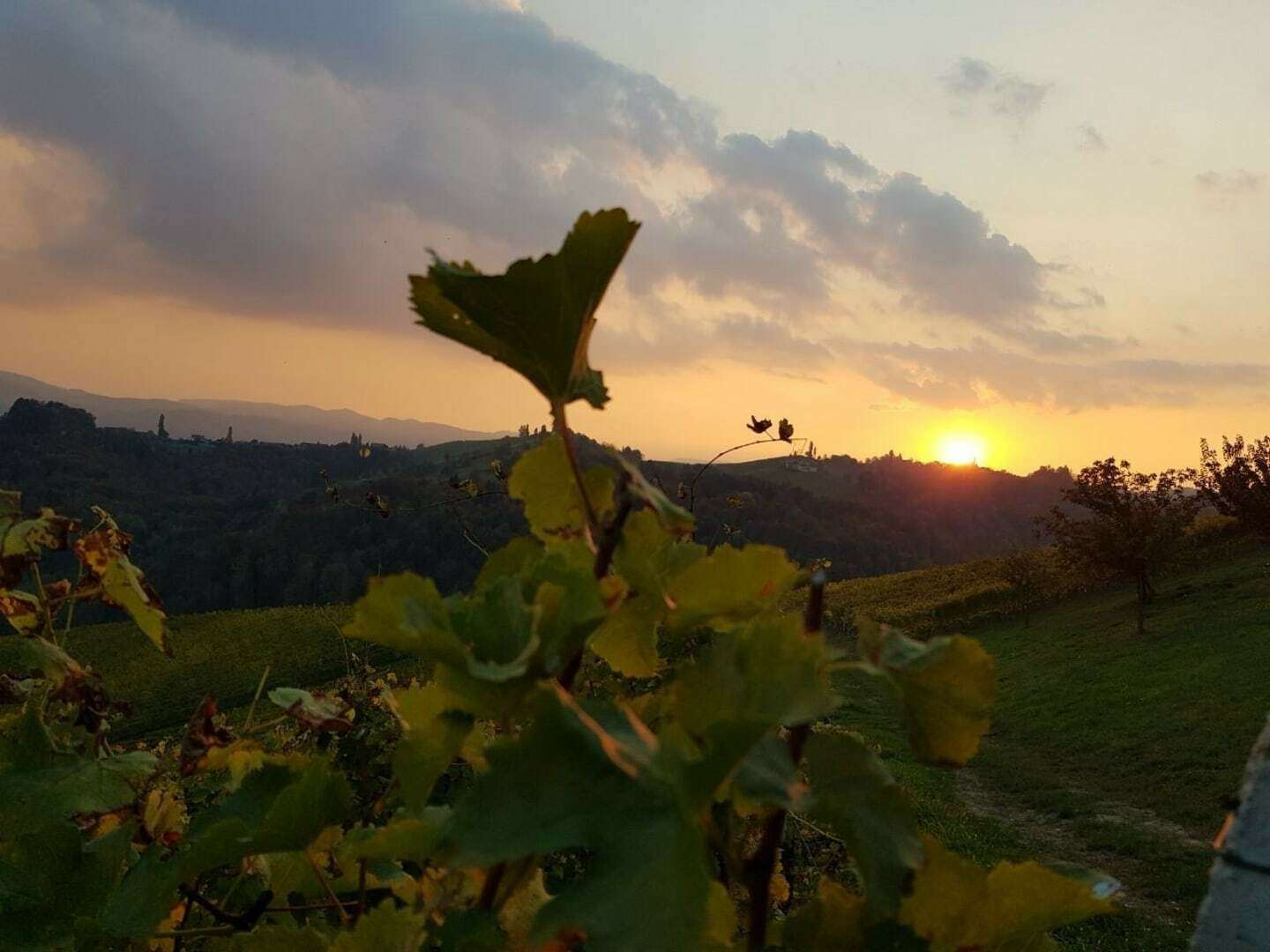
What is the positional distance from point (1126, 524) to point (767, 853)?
33.2 metres

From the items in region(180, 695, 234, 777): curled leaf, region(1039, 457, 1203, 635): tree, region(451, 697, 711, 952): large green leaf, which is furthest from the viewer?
region(1039, 457, 1203, 635): tree

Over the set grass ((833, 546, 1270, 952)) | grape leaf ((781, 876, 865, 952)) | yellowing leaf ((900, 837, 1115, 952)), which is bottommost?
grass ((833, 546, 1270, 952))

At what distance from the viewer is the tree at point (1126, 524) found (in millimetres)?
28781

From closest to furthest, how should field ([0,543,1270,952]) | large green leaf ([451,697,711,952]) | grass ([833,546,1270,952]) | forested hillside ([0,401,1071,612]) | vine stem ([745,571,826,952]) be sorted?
1. large green leaf ([451,697,711,952])
2. vine stem ([745,571,826,952])
3. grass ([833,546,1270,952])
4. field ([0,543,1270,952])
5. forested hillside ([0,401,1071,612])

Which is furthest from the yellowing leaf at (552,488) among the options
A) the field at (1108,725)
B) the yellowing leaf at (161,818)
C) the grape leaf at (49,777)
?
the field at (1108,725)

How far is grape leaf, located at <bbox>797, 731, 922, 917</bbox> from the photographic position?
55 cm

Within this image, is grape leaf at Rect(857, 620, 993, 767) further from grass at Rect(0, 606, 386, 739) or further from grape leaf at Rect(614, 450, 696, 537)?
grass at Rect(0, 606, 386, 739)

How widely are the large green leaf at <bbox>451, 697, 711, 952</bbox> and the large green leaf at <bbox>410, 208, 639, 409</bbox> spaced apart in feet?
0.79

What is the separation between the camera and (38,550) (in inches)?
50.0

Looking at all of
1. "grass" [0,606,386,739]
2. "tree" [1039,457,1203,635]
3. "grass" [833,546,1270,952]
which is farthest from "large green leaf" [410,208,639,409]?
"grass" [0,606,386,739]

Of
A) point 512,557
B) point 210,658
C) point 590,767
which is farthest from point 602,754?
point 210,658

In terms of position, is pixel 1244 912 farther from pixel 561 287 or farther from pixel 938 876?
pixel 561 287

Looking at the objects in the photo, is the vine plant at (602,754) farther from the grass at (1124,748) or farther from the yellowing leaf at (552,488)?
the grass at (1124,748)

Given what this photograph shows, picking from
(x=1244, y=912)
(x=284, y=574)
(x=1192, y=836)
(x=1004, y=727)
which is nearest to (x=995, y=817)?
(x=1192, y=836)
